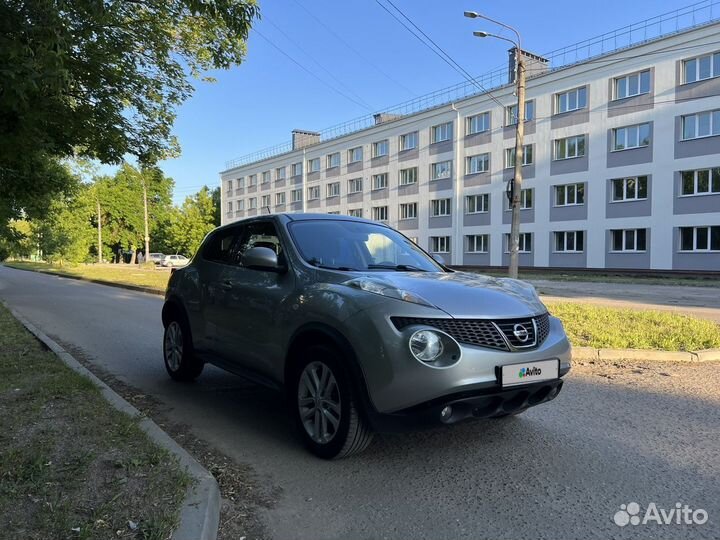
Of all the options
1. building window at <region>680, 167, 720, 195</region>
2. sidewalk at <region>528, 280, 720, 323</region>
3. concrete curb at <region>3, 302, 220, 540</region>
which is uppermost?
building window at <region>680, 167, 720, 195</region>

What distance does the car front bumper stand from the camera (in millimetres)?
3234

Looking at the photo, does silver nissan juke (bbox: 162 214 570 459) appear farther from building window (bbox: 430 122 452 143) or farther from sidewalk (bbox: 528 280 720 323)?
building window (bbox: 430 122 452 143)

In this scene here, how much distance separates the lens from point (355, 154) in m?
51.2

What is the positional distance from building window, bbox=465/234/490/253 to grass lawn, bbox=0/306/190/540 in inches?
1405

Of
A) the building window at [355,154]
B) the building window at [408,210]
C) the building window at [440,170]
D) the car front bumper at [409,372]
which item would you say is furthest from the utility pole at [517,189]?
the building window at [355,154]

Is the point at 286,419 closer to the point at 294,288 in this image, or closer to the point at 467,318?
the point at 294,288

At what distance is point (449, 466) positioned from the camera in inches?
146

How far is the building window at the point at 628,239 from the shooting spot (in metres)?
30.2

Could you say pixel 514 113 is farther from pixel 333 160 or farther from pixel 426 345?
pixel 426 345

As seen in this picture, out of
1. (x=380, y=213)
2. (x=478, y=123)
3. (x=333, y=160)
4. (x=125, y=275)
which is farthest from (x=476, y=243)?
(x=125, y=275)

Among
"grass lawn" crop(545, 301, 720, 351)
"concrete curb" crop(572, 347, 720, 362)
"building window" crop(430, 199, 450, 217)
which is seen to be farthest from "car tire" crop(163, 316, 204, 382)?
"building window" crop(430, 199, 450, 217)

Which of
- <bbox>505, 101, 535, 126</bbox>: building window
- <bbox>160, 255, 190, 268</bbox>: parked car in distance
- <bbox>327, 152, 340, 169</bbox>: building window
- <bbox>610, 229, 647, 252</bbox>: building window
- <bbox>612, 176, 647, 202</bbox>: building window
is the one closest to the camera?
<bbox>612, 176, 647, 202</bbox>: building window

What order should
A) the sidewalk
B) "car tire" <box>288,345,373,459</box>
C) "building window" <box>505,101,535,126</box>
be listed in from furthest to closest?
"building window" <box>505,101,535,126</box>, the sidewalk, "car tire" <box>288,345,373,459</box>

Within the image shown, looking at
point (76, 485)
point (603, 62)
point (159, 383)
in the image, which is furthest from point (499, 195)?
point (76, 485)
